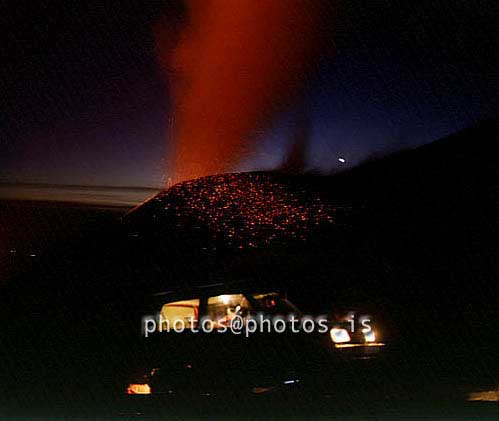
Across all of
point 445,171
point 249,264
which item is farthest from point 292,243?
point 445,171

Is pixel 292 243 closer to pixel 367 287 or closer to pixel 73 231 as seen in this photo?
pixel 367 287

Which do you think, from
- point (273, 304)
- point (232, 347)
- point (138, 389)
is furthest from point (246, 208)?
point (138, 389)

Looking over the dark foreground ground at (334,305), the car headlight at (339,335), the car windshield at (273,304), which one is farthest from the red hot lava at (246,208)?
the car headlight at (339,335)

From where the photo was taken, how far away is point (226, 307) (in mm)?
2693

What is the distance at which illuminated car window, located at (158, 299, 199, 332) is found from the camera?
8.71ft

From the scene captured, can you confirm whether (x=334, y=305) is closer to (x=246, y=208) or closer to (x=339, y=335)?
(x=339, y=335)

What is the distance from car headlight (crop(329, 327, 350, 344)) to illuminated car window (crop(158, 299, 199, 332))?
57 centimetres

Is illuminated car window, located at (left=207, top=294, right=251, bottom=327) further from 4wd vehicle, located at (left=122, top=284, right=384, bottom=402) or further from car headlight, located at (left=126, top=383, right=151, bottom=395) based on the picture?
car headlight, located at (left=126, top=383, right=151, bottom=395)

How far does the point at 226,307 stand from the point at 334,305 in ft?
1.52

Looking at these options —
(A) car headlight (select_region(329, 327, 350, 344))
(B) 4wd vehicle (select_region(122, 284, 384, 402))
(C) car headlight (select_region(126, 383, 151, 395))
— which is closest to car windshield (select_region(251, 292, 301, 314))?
(B) 4wd vehicle (select_region(122, 284, 384, 402))

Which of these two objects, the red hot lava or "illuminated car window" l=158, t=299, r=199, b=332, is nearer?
"illuminated car window" l=158, t=299, r=199, b=332

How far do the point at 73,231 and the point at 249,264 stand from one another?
13.4ft

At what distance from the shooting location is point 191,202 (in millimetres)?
3914

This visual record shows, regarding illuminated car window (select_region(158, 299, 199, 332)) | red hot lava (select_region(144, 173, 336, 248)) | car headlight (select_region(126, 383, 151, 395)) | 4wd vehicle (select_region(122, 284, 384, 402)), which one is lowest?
car headlight (select_region(126, 383, 151, 395))
